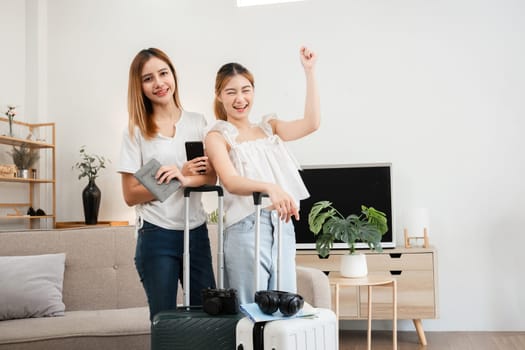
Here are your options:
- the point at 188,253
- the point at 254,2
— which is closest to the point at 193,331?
the point at 188,253

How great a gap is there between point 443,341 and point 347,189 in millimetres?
1277

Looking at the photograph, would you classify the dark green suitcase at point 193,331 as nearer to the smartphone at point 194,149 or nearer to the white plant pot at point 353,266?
the smartphone at point 194,149

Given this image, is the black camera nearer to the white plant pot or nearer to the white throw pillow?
the white throw pillow

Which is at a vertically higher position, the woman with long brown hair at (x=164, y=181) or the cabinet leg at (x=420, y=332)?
the woman with long brown hair at (x=164, y=181)

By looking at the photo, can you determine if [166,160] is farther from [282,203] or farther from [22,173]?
[22,173]

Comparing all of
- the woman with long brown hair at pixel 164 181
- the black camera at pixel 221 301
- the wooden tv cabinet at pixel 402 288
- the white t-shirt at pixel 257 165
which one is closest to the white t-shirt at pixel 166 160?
the woman with long brown hair at pixel 164 181

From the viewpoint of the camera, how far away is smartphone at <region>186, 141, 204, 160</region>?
1.75 meters

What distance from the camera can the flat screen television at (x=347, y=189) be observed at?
4312 millimetres

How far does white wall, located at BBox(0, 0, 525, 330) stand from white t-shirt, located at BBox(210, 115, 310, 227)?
2.81 metres

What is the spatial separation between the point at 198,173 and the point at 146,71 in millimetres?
367

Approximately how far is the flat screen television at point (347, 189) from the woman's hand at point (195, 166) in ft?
8.63

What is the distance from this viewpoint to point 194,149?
5.75 feet

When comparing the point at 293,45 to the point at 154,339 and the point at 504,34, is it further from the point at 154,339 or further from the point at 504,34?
the point at 154,339

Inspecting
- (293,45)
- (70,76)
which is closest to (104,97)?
(70,76)
